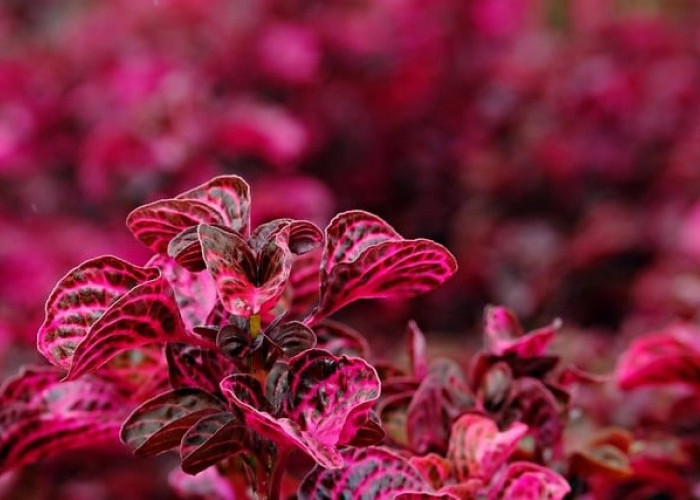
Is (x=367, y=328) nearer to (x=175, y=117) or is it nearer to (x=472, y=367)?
(x=175, y=117)

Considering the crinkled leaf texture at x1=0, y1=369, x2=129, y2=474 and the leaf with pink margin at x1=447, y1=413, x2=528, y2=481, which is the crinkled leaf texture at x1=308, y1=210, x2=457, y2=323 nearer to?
the leaf with pink margin at x1=447, y1=413, x2=528, y2=481

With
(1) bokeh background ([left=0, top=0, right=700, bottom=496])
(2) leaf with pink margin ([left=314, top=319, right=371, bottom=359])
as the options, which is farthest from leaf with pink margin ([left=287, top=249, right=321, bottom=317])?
(1) bokeh background ([left=0, top=0, right=700, bottom=496])

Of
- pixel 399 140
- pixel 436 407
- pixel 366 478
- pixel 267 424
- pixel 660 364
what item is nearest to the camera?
pixel 267 424

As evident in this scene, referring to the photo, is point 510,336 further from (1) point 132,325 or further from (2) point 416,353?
(1) point 132,325

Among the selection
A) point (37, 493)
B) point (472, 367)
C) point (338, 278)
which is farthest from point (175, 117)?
point (338, 278)

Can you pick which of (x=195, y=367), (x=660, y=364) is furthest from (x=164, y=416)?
(x=660, y=364)

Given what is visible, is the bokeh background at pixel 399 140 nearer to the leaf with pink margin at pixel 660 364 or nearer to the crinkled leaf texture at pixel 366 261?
the leaf with pink margin at pixel 660 364
